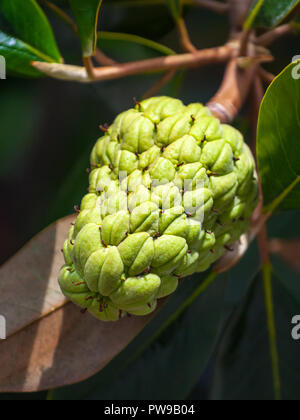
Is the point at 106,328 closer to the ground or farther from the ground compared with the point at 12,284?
closer to the ground

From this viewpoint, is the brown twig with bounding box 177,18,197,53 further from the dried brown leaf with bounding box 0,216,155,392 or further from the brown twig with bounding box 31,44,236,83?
the dried brown leaf with bounding box 0,216,155,392

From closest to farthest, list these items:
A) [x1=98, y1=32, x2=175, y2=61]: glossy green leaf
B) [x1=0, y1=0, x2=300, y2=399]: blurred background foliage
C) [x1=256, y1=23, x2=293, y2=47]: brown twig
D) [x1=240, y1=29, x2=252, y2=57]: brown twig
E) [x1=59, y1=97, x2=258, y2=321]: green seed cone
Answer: [x1=59, y1=97, x2=258, y2=321]: green seed cone < [x1=240, y1=29, x2=252, y2=57]: brown twig < [x1=256, y1=23, x2=293, y2=47]: brown twig < [x1=98, y1=32, x2=175, y2=61]: glossy green leaf < [x1=0, y1=0, x2=300, y2=399]: blurred background foliage

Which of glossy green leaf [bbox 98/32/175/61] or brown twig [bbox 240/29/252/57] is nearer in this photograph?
brown twig [bbox 240/29/252/57]

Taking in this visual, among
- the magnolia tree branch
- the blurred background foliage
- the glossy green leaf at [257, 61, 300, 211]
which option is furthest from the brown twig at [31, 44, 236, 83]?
the glossy green leaf at [257, 61, 300, 211]

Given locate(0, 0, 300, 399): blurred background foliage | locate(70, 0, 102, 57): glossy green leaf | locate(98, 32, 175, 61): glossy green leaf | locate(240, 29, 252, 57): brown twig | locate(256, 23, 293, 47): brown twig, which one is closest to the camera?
locate(70, 0, 102, 57): glossy green leaf

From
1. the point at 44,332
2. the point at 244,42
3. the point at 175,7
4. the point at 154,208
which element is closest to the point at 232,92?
the point at 244,42

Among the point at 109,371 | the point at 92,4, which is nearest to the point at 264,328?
the point at 109,371
